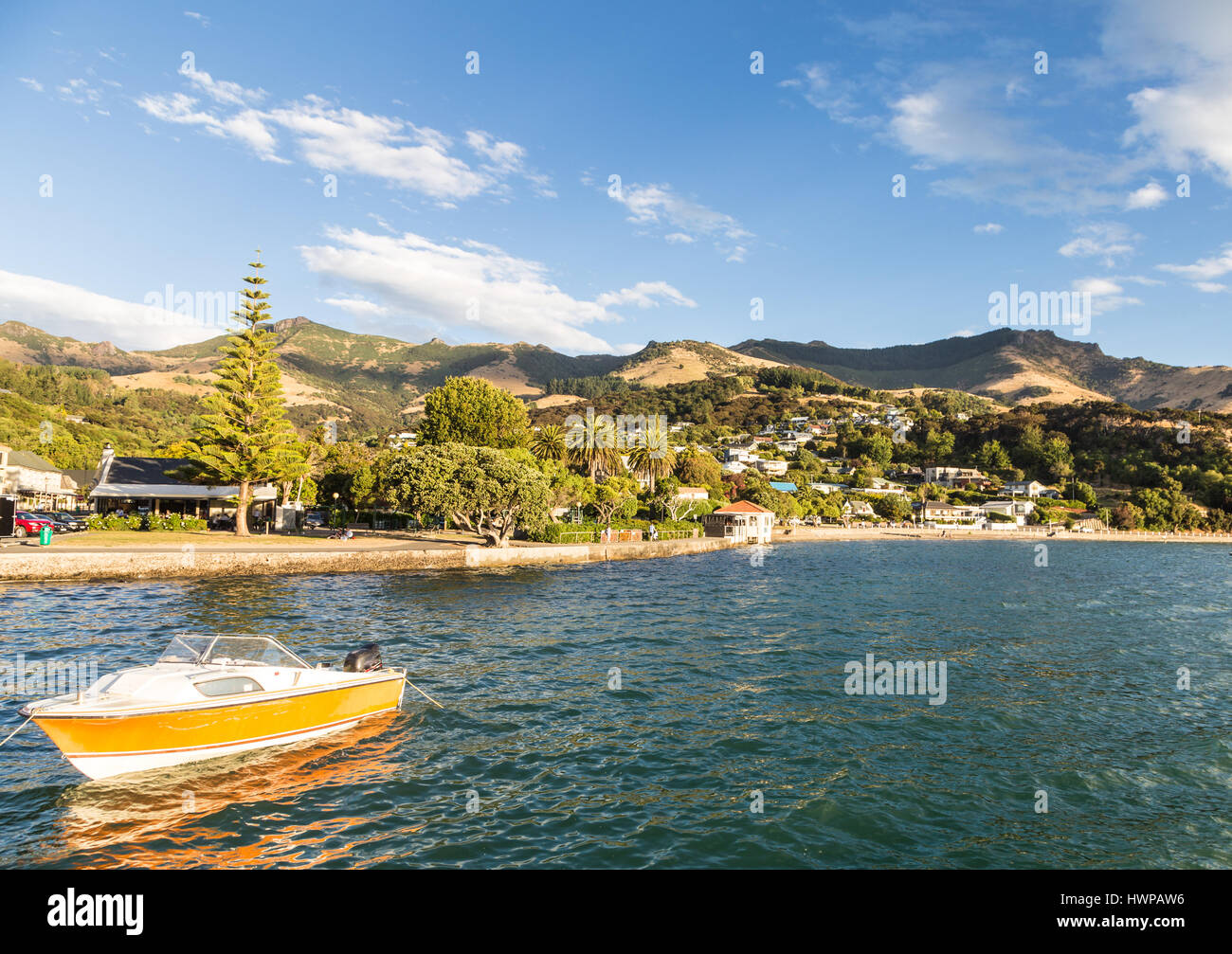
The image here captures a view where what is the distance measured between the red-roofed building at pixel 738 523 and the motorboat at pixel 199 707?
2708 inches

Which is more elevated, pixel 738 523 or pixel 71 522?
pixel 71 522

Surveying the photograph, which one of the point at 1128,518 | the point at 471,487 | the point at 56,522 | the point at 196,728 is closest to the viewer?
the point at 196,728

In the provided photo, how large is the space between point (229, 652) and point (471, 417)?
185ft

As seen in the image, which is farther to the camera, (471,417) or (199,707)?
(471,417)

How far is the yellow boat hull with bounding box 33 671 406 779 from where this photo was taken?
39.3 ft

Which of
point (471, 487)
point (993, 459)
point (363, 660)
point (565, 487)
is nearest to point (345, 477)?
point (565, 487)

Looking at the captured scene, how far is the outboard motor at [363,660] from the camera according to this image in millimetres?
15695

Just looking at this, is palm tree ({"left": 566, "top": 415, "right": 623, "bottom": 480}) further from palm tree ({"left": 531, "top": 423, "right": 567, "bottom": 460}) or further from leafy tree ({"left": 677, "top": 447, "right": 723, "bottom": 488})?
leafy tree ({"left": 677, "top": 447, "right": 723, "bottom": 488})

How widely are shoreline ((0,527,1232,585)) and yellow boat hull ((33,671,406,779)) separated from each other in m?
26.9

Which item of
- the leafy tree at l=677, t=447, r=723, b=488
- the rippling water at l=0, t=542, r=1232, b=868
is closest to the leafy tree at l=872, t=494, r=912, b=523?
the leafy tree at l=677, t=447, r=723, b=488

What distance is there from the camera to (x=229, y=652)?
13766mm

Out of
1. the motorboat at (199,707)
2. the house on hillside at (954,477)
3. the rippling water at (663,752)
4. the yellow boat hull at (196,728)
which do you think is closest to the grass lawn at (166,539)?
the rippling water at (663,752)

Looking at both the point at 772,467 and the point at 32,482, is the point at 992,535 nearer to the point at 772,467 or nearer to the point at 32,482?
the point at 772,467

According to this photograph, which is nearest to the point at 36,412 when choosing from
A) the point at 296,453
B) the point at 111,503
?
the point at 111,503
